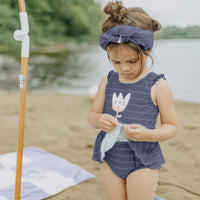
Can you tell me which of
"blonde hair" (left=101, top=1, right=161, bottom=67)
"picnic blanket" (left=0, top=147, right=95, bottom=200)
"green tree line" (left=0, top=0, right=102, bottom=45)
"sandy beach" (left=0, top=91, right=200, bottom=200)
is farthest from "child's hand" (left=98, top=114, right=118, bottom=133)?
"green tree line" (left=0, top=0, right=102, bottom=45)

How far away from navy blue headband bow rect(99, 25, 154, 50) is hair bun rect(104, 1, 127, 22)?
0.21 ft

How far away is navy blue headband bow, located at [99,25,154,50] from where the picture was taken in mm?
1255

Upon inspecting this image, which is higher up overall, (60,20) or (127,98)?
(60,20)

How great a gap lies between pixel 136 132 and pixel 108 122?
148 mm

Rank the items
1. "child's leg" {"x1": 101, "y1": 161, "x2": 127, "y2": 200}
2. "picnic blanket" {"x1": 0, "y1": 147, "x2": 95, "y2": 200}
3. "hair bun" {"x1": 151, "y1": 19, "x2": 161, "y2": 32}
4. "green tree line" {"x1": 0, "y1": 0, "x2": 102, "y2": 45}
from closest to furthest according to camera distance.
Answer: "hair bun" {"x1": 151, "y1": 19, "x2": 161, "y2": 32} → "child's leg" {"x1": 101, "y1": 161, "x2": 127, "y2": 200} → "picnic blanket" {"x1": 0, "y1": 147, "x2": 95, "y2": 200} → "green tree line" {"x1": 0, "y1": 0, "x2": 102, "y2": 45}

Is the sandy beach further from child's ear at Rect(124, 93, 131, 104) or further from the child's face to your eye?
the child's face

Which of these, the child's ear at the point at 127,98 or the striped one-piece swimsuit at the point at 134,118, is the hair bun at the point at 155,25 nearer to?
the striped one-piece swimsuit at the point at 134,118

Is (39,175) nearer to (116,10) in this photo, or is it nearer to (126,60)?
(126,60)

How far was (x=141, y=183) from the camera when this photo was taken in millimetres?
1363

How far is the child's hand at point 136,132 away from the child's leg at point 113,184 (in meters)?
0.30

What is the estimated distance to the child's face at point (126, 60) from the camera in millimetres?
1281

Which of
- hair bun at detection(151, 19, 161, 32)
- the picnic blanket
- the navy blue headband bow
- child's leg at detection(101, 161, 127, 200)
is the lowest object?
the picnic blanket

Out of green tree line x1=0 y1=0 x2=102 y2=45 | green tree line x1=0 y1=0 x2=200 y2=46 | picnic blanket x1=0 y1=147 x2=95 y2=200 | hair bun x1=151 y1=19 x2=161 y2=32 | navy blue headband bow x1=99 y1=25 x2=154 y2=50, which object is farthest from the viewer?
green tree line x1=0 y1=0 x2=102 y2=45

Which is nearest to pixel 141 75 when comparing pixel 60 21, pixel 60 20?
pixel 60 21
